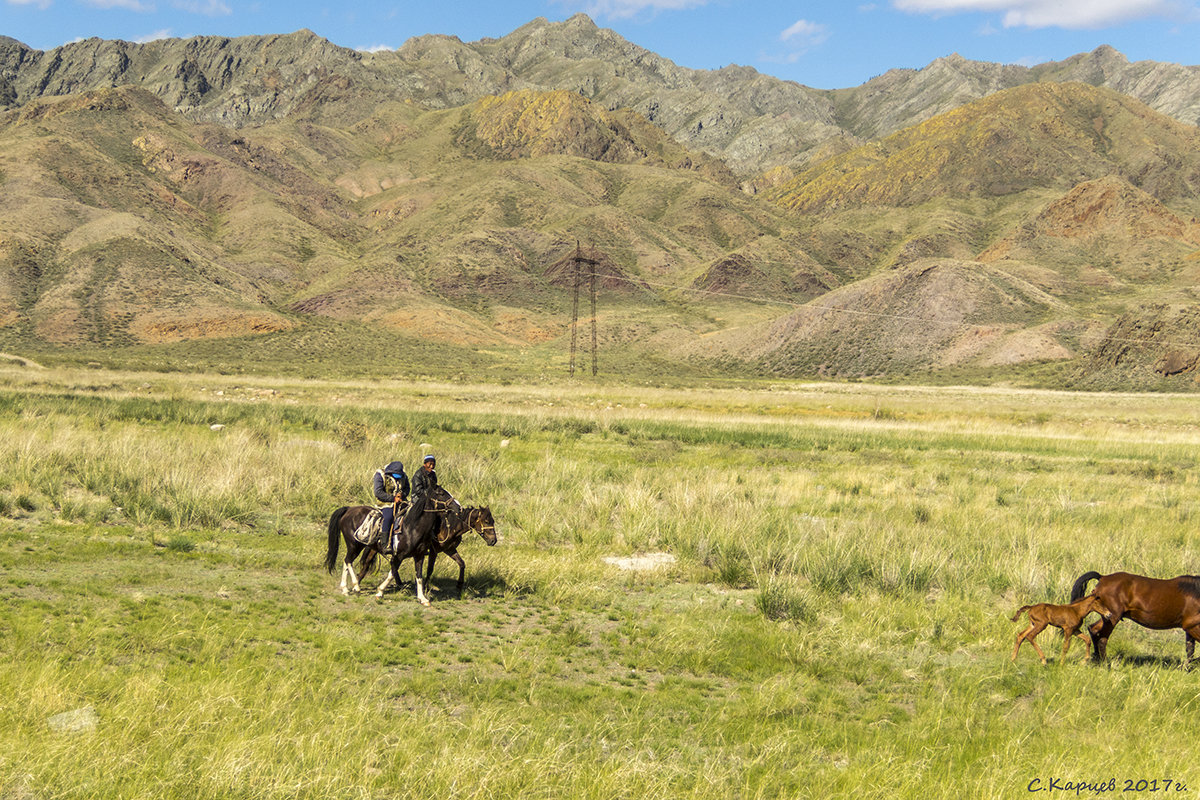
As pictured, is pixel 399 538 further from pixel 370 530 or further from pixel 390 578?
pixel 390 578

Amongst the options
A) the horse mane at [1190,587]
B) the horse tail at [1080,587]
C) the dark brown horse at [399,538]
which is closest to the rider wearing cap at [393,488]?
the dark brown horse at [399,538]

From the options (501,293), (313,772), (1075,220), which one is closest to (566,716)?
(313,772)

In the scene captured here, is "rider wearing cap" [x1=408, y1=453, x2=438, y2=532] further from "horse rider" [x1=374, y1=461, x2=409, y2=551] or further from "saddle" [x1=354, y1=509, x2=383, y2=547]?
"saddle" [x1=354, y1=509, x2=383, y2=547]

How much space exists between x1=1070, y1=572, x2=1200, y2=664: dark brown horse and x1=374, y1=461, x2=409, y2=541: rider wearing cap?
29.6 ft

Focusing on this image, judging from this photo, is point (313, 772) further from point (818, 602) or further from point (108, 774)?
point (818, 602)

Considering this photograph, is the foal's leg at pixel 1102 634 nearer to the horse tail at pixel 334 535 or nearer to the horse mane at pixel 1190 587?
the horse mane at pixel 1190 587

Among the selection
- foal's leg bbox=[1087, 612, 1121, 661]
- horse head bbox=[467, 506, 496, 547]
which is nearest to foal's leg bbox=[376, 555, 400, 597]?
horse head bbox=[467, 506, 496, 547]

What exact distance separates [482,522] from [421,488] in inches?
39.6

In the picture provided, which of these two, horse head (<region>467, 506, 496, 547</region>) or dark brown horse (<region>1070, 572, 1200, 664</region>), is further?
horse head (<region>467, 506, 496, 547</region>)

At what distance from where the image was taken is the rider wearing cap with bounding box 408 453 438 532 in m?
10.8

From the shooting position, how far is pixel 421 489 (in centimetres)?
1088

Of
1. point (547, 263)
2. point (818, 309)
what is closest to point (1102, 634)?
point (818, 309)

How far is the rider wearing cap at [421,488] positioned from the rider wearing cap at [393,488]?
0.34 metres

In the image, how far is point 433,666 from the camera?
8695 millimetres
